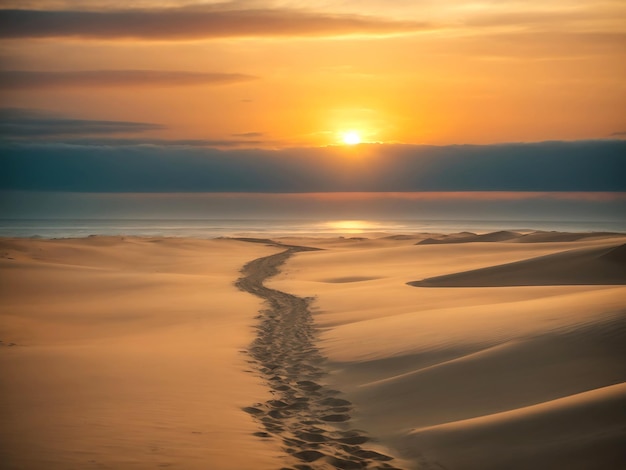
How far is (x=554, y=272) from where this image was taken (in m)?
23.7

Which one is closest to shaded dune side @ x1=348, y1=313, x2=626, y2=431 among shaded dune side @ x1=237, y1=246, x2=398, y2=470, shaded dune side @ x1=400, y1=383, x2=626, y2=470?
Result: shaded dune side @ x1=237, y1=246, x2=398, y2=470

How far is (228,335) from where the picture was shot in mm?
14953

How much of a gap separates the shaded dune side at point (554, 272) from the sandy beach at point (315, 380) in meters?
0.61

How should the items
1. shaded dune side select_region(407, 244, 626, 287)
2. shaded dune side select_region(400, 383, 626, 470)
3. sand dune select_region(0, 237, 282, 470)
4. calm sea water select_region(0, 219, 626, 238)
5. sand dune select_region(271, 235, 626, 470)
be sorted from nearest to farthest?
shaded dune side select_region(400, 383, 626, 470)
sand dune select_region(271, 235, 626, 470)
sand dune select_region(0, 237, 282, 470)
shaded dune side select_region(407, 244, 626, 287)
calm sea water select_region(0, 219, 626, 238)

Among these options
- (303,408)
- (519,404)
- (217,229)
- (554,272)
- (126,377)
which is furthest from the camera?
(217,229)

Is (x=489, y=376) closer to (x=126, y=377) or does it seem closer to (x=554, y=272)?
(x=126, y=377)

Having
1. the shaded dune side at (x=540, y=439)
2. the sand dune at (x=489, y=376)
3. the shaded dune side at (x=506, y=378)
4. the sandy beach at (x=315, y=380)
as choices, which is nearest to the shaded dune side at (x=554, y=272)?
the sandy beach at (x=315, y=380)

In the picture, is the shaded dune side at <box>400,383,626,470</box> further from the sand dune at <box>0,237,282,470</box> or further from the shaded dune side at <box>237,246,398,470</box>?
the sand dune at <box>0,237,282,470</box>

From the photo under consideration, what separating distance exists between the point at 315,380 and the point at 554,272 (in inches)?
608

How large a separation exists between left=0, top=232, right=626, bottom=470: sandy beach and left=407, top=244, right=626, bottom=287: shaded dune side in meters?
0.61

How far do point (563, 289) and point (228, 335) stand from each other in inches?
336

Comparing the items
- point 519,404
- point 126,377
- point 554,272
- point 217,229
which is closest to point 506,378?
point 519,404

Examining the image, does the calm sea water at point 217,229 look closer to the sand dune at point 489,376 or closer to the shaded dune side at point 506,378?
the sand dune at point 489,376

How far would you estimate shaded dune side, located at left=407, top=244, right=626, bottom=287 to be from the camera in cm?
2273
